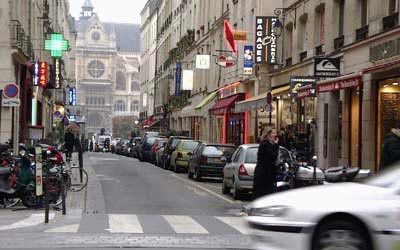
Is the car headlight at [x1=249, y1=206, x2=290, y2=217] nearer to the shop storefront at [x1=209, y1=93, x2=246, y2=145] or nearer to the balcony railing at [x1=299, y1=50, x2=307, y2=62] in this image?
the balcony railing at [x1=299, y1=50, x2=307, y2=62]

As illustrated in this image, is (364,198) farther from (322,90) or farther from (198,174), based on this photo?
(198,174)

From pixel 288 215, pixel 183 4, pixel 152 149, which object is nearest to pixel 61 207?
pixel 288 215

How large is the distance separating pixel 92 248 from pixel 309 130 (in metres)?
17.7

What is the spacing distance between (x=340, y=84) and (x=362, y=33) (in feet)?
8.46

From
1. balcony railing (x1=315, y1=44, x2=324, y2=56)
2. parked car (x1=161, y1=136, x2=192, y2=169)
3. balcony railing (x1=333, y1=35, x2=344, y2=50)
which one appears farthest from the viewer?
parked car (x1=161, y1=136, x2=192, y2=169)

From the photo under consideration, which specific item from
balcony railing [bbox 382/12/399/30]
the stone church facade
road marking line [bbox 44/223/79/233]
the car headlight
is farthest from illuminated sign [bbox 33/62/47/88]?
the stone church facade

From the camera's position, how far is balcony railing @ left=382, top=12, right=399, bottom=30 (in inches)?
753

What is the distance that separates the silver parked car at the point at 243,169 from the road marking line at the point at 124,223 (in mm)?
4254

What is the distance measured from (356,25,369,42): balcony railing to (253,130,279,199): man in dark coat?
10.2 m

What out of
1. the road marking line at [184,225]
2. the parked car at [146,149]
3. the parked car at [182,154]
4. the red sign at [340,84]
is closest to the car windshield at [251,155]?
the red sign at [340,84]

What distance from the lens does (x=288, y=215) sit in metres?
7.34

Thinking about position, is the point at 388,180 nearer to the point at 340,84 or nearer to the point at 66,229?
the point at 66,229

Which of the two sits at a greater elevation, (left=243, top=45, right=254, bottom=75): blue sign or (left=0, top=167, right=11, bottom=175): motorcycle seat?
(left=243, top=45, right=254, bottom=75): blue sign

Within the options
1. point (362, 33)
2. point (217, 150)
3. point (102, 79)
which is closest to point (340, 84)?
point (362, 33)
